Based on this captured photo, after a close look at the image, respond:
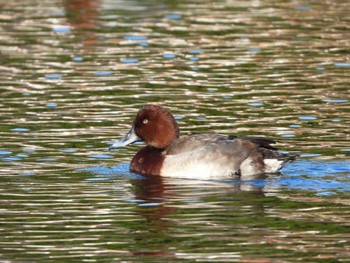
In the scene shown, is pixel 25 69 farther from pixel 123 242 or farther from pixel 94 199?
pixel 123 242

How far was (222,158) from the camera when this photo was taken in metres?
14.1

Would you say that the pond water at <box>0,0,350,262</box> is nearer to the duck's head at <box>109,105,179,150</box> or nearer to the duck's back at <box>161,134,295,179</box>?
the duck's back at <box>161,134,295,179</box>

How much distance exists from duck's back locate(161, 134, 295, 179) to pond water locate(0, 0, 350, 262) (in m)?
0.23

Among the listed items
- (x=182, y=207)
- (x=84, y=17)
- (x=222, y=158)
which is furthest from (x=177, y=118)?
(x=84, y=17)

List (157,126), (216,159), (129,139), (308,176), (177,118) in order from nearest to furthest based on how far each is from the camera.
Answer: (308,176) → (216,159) → (157,126) → (129,139) → (177,118)

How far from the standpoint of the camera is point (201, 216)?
11695 mm

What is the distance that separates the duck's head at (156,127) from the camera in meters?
14.8

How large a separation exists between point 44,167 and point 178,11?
48.1 feet

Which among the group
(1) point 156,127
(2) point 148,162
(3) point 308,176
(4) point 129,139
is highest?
(1) point 156,127

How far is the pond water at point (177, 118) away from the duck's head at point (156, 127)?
480mm

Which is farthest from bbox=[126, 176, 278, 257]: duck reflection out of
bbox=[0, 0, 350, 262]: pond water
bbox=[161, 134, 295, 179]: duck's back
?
bbox=[161, 134, 295, 179]: duck's back

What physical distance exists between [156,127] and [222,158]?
1124 mm

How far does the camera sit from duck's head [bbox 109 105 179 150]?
48.6ft

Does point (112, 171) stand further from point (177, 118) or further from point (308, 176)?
point (177, 118)
